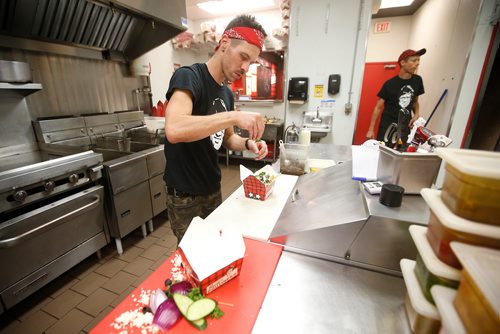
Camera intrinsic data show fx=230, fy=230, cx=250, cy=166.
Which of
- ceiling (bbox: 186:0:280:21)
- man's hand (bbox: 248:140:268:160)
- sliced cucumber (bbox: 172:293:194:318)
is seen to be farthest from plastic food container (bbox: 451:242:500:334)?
ceiling (bbox: 186:0:280:21)

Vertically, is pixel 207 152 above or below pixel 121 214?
above

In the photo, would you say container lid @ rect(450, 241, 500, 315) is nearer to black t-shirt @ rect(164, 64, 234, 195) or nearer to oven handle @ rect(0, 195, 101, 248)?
black t-shirt @ rect(164, 64, 234, 195)

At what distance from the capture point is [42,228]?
1.61m

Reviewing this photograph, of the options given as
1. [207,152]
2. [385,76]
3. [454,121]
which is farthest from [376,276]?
[385,76]

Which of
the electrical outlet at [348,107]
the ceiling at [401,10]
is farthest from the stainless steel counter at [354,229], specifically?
the ceiling at [401,10]

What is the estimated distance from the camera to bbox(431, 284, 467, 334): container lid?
408 mm

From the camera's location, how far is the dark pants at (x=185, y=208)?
141cm

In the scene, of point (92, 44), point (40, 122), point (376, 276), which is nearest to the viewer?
point (376, 276)

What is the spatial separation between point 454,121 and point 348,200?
3.04m

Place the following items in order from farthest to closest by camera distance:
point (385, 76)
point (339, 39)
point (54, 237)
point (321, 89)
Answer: point (385, 76), point (321, 89), point (339, 39), point (54, 237)

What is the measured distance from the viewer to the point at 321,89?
3.89 m

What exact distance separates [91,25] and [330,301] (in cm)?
313

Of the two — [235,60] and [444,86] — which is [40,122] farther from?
[444,86]

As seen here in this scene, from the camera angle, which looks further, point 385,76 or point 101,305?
point 385,76
